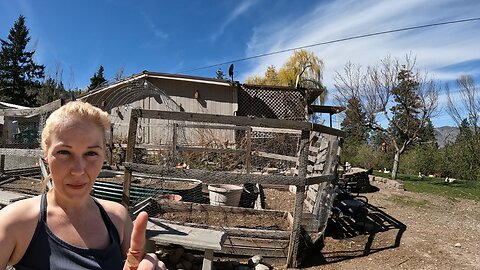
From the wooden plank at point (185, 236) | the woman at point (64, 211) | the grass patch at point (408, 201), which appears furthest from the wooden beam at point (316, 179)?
the grass patch at point (408, 201)

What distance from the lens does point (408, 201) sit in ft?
28.5

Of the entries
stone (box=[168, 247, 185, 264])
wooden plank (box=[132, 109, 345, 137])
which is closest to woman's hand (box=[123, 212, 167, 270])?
wooden plank (box=[132, 109, 345, 137])

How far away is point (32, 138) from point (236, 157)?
5694 millimetres

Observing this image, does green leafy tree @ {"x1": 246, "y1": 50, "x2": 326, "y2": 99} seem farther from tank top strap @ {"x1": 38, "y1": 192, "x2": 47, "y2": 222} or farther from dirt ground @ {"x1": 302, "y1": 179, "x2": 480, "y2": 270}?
tank top strap @ {"x1": 38, "y1": 192, "x2": 47, "y2": 222}

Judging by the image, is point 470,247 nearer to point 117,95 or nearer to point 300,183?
point 300,183

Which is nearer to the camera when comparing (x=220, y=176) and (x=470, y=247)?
(x=220, y=176)

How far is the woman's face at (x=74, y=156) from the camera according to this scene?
113cm

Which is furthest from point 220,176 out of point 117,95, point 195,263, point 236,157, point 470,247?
point 117,95

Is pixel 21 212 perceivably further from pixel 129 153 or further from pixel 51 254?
pixel 129 153

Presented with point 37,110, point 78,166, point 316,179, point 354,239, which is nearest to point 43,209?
point 78,166

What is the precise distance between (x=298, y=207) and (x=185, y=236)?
1387 millimetres

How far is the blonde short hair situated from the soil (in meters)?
3.27

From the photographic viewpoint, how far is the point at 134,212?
3982 mm

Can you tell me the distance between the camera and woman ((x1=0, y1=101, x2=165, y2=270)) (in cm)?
111
